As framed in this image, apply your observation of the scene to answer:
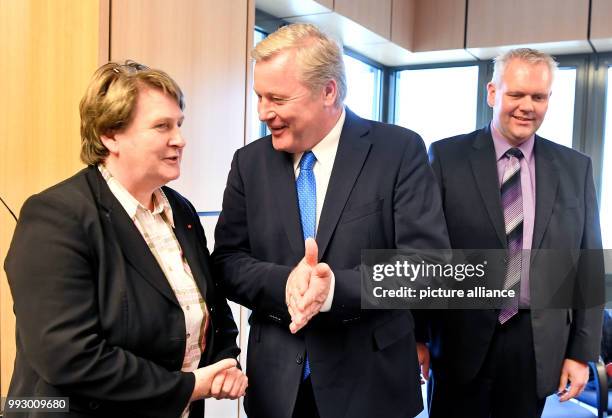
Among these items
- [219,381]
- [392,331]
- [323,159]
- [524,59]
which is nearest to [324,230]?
[323,159]

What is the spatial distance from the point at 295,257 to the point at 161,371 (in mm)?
432

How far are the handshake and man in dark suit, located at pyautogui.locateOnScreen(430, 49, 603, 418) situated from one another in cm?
80

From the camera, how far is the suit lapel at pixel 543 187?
2.04 m

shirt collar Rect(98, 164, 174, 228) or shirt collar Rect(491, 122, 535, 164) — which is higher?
shirt collar Rect(491, 122, 535, 164)

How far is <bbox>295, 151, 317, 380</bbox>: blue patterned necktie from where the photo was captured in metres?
1.63

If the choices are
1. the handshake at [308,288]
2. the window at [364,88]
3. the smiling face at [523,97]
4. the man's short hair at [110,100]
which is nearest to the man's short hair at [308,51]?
the man's short hair at [110,100]

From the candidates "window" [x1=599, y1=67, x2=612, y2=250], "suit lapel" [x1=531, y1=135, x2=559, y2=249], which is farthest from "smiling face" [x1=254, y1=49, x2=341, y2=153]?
"window" [x1=599, y1=67, x2=612, y2=250]

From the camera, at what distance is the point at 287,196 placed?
1642mm

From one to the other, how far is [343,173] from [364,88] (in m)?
3.93

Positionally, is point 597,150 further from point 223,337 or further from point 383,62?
point 223,337

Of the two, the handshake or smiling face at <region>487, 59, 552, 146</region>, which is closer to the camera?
the handshake

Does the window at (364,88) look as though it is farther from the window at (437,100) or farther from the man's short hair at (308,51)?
the man's short hair at (308,51)

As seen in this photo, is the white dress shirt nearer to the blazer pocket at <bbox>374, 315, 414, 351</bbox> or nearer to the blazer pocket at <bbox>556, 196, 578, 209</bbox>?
the blazer pocket at <bbox>374, 315, 414, 351</bbox>

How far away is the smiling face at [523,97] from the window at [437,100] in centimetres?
318
